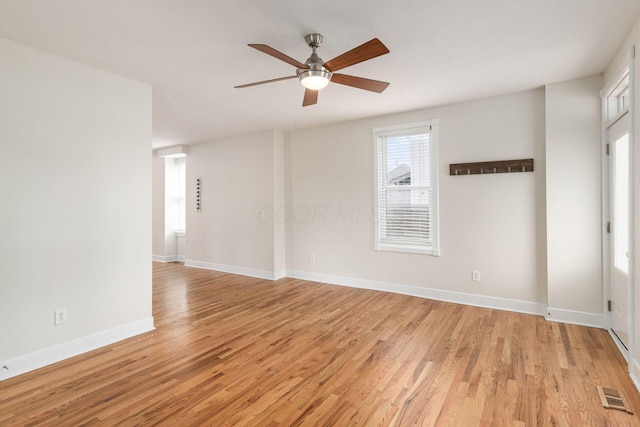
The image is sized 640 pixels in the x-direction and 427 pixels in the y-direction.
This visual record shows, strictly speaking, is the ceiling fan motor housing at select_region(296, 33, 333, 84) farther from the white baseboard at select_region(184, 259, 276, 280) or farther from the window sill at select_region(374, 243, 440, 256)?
the white baseboard at select_region(184, 259, 276, 280)

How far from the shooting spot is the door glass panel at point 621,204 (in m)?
2.80

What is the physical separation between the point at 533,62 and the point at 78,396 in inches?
183

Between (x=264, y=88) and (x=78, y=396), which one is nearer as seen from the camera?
(x=78, y=396)

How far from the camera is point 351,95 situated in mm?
3764

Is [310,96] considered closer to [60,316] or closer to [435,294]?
[60,316]

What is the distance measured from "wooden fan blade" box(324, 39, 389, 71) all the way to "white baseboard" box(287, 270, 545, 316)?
3290 mm

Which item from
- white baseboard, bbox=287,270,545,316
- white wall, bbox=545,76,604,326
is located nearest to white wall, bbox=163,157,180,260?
white baseboard, bbox=287,270,545,316

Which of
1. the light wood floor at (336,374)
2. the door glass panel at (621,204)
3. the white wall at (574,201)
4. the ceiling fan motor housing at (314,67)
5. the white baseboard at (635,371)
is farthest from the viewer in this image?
the white wall at (574,201)

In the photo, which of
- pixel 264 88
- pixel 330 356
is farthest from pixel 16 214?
pixel 330 356

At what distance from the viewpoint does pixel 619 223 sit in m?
2.93

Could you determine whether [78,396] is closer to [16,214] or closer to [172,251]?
[16,214]

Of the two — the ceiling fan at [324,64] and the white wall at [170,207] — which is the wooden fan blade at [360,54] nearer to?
the ceiling fan at [324,64]

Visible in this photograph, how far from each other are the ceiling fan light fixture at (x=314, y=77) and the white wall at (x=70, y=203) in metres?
1.97

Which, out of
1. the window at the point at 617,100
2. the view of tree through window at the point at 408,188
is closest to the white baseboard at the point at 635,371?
the window at the point at 617,100
